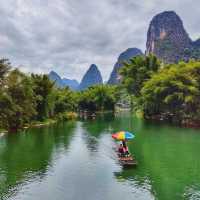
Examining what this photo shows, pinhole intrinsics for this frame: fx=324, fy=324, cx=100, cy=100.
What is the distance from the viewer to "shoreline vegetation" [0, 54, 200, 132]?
2492 inches

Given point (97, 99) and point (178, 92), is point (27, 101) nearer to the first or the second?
point (178, 92)

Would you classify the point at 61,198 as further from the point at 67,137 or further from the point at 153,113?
the point at 153,113

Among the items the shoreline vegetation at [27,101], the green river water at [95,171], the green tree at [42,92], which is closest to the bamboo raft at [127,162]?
the green river water at [95,171]

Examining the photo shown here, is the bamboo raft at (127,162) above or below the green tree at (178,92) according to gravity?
below

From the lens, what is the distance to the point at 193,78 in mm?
79312

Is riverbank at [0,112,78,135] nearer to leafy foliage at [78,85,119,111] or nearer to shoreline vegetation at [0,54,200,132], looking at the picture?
shoreline vegetation at [0,54,200,132]

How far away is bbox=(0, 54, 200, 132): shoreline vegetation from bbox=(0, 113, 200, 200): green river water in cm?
1425

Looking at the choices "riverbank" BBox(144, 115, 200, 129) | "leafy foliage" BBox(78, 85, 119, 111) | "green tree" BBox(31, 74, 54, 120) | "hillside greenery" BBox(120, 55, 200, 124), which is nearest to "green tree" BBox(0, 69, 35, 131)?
"green tree" BBox(31, 74, 54, 120)

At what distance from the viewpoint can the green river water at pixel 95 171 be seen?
24062mm

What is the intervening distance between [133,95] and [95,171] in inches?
3787

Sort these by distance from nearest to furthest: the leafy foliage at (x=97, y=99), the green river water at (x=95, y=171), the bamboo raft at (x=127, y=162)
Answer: the green river water at (x=95, y=171), the bamboo raft at (x=127, y=162), the leafy foliage at (x=97, y=99)

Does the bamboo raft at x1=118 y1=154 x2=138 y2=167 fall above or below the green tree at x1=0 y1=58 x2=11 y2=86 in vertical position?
below

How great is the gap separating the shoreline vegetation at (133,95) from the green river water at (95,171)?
1425 cm

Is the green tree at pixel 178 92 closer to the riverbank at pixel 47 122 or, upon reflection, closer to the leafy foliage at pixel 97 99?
the riverbank at pixel 47 122
